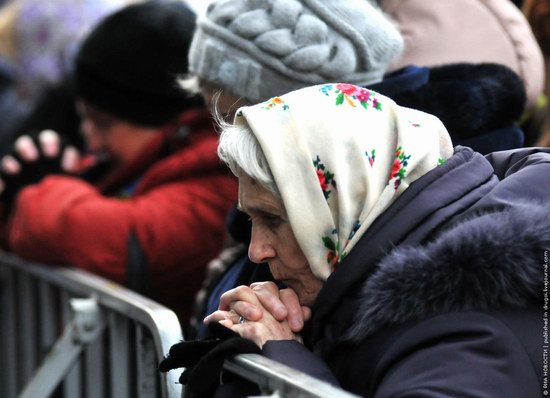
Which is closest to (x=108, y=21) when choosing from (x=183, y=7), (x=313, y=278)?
(x=183, y=7)

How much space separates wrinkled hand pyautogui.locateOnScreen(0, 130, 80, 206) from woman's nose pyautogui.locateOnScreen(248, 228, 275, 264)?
229 centimetres

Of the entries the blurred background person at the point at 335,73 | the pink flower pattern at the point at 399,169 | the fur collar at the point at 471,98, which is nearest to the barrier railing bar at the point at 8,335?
the blurred background person at the point at 335,73

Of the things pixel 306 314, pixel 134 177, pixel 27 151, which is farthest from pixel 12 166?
pixel 306 314

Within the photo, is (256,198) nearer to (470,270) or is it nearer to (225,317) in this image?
(225,317)

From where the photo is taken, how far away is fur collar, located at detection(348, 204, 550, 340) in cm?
197

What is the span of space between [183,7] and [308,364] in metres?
2.58

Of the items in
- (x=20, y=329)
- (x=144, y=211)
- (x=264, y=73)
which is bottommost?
(x=20, y=329)

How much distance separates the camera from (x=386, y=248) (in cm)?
210

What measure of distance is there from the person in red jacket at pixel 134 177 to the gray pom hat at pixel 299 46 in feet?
1.78

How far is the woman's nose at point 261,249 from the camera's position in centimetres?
233

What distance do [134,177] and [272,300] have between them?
2044mm

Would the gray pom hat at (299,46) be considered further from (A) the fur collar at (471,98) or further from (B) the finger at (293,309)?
(B) the finger at (293,309)

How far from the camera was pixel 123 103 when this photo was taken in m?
4.32

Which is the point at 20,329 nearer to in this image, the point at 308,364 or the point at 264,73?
the point at 264,73
